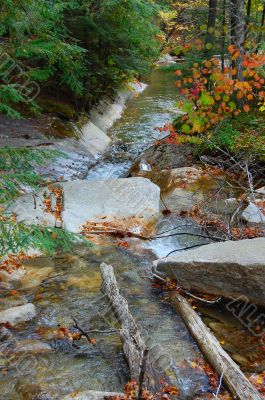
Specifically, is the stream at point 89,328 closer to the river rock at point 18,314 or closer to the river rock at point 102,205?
the river rock at point 18,314

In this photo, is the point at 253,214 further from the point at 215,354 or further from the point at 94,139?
the point at 94,139

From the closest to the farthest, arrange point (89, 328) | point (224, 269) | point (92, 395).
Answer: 1. point (92, 395)
2. point (89, 328)
3. point (224, 269)

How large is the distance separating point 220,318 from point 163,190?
5264 mm

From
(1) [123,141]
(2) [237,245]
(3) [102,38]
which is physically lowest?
(1) [123,141]

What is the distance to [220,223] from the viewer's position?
7.82m

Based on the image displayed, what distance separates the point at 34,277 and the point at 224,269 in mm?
2856

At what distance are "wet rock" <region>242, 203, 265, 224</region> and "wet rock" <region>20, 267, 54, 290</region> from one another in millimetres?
3866

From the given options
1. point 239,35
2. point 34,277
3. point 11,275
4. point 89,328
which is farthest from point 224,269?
point 239,35

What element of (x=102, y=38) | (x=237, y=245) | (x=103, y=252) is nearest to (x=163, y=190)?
(x=103, y=252)

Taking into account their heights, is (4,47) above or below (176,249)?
above

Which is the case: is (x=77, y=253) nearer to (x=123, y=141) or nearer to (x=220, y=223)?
(x=220, y=223)

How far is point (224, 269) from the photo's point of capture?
5.23 m

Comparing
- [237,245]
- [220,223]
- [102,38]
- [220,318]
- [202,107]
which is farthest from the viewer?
[102,38]

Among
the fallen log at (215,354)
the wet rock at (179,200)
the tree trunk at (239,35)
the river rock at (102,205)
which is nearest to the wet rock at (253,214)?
the wet rock at (179,200)
